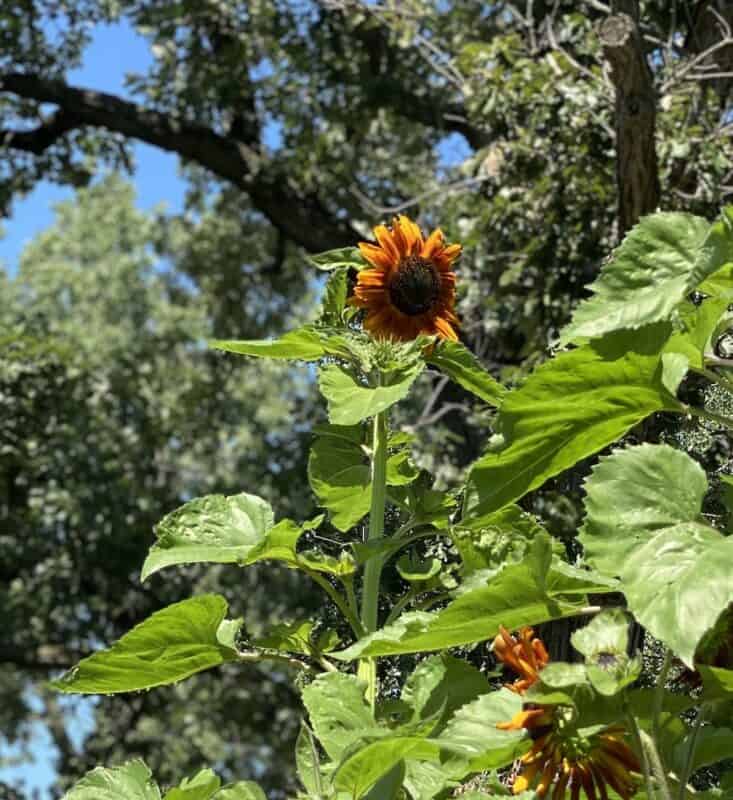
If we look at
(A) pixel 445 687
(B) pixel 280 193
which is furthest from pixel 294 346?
(B) pixel 280 193

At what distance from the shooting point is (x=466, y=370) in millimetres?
1126

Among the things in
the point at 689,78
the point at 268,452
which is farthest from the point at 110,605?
the point at 689,78

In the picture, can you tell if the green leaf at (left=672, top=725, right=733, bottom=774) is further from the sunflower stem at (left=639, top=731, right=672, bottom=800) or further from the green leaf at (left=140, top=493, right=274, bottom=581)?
the green leaf at (left=140, top=493, right=274, bottom=581)

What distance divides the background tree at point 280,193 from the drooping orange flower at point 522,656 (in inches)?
64.5

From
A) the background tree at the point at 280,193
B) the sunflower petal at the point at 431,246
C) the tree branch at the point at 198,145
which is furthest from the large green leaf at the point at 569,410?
the tree branch at the point at 198,145

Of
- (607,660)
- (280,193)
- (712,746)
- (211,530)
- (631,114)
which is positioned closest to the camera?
(607,660)

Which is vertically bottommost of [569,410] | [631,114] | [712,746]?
[712,746]

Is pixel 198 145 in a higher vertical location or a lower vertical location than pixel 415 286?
higher

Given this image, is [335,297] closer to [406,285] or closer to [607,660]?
[406,285]

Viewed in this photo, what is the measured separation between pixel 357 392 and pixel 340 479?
0.46ft

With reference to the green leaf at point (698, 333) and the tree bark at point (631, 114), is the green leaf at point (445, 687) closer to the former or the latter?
the green leaf at point (698, 333)

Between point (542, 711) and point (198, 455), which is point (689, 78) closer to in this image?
point (542, 711)

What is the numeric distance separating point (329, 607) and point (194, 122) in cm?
783

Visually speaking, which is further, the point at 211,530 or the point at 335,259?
→ the point at 335,259
